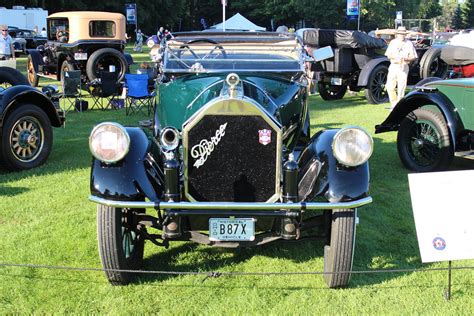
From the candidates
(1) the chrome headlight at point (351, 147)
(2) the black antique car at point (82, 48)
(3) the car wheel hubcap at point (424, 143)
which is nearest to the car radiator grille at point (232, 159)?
(1) the chrome headlight at point (351, 147)

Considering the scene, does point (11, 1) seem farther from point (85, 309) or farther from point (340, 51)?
point (85, 309)

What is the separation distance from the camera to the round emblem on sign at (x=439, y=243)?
10.9 ft

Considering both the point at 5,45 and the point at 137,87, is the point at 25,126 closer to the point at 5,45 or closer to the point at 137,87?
the point at 137,87

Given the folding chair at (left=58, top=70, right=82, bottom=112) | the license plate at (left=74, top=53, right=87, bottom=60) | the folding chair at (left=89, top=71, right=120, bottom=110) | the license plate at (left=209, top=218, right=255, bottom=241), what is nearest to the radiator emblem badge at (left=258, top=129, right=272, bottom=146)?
the license plate at (left=209, top=218, right=255, bottom=241)

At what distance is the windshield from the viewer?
4930mm

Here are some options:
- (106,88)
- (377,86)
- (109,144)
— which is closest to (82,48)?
(106,88)

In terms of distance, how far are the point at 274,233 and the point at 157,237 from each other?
2.82ft

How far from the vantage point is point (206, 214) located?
3303 millimetres

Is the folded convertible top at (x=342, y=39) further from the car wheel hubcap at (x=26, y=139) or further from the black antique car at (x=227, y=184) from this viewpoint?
the black antique car at (x=227, y=184)

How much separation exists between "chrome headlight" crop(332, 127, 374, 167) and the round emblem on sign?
694mm

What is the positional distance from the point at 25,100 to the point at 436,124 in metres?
5.31

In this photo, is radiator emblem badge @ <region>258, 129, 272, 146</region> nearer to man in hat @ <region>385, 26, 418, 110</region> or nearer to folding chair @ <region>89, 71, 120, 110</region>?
man in hat @ <region>385, 26, 418, 110</region>

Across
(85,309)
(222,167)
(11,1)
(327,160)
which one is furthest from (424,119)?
(11,1)

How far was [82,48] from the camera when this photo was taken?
1492 cm
